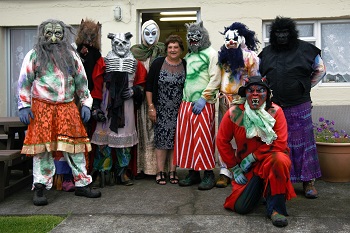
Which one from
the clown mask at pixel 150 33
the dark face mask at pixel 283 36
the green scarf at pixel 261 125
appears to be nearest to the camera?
the green scarf at pixel 261 125

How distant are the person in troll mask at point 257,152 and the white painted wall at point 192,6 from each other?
108 inches

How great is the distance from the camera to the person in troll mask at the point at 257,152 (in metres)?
4.02

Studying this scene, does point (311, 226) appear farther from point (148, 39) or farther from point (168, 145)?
point (148, 39)

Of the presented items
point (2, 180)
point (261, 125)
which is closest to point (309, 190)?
point (261, 125)

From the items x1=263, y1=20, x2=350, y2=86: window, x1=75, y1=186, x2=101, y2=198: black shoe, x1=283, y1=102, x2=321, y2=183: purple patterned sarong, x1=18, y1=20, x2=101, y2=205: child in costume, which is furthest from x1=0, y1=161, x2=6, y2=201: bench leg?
x1=263, y1=20, x2=350, y2=86: window

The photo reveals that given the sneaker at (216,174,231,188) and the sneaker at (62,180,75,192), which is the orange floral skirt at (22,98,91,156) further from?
the sneaker at (216,174,231,188)

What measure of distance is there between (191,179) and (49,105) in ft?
6.24

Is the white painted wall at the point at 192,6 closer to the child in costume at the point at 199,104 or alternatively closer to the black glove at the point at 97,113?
the child in costume at the point at 199,104

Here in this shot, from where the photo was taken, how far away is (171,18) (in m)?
9.10

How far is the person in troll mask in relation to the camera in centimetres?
402

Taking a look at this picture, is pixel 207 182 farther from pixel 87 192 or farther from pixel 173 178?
pixel 87 192

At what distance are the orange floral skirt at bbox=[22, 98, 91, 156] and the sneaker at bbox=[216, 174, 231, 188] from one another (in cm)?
158

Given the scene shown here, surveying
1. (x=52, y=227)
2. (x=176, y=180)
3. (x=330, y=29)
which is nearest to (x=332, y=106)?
(x=330, y=29)

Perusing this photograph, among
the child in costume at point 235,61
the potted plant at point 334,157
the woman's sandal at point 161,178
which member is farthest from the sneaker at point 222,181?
the potted plant at point 334,157
